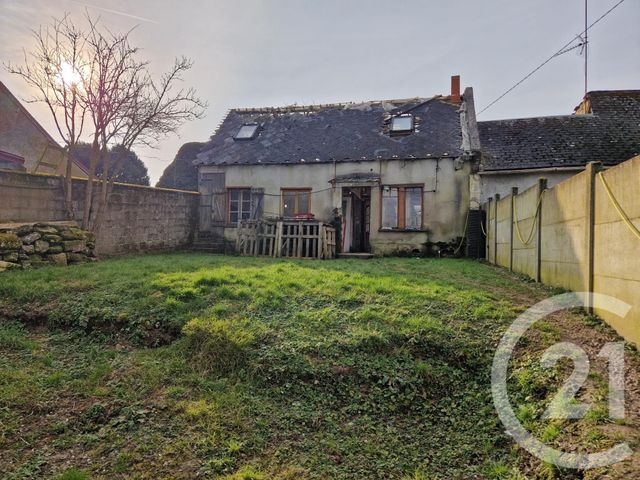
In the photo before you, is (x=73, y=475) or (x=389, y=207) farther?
(x=389, y=207)

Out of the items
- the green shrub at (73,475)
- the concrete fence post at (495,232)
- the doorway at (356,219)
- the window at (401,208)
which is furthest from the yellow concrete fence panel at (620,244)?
the doorway at (356,219)

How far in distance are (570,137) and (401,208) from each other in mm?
6130

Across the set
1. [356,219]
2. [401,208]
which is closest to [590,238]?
[401,208]

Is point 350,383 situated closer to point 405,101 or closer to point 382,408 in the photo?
point 382,408

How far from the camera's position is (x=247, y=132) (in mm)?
16422

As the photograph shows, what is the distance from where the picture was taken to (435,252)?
41.7ft

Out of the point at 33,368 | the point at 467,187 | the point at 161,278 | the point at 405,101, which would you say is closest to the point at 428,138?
the point at 467,187

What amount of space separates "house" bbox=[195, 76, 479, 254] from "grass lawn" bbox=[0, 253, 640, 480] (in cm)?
735

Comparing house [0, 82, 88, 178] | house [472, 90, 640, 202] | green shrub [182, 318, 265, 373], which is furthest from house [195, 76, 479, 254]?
green shrub [182, 318, 265, 373]

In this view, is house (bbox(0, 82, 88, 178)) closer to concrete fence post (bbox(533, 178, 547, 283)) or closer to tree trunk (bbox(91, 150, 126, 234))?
tree trunk (bbox(91, 150, 126, 234))

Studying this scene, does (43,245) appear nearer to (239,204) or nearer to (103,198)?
(103,198)

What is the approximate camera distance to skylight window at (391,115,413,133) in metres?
14.2

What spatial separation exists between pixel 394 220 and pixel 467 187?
245cm

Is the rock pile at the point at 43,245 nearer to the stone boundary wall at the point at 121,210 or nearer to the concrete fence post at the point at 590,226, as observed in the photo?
the stone boundary wall at the point at 121,210
